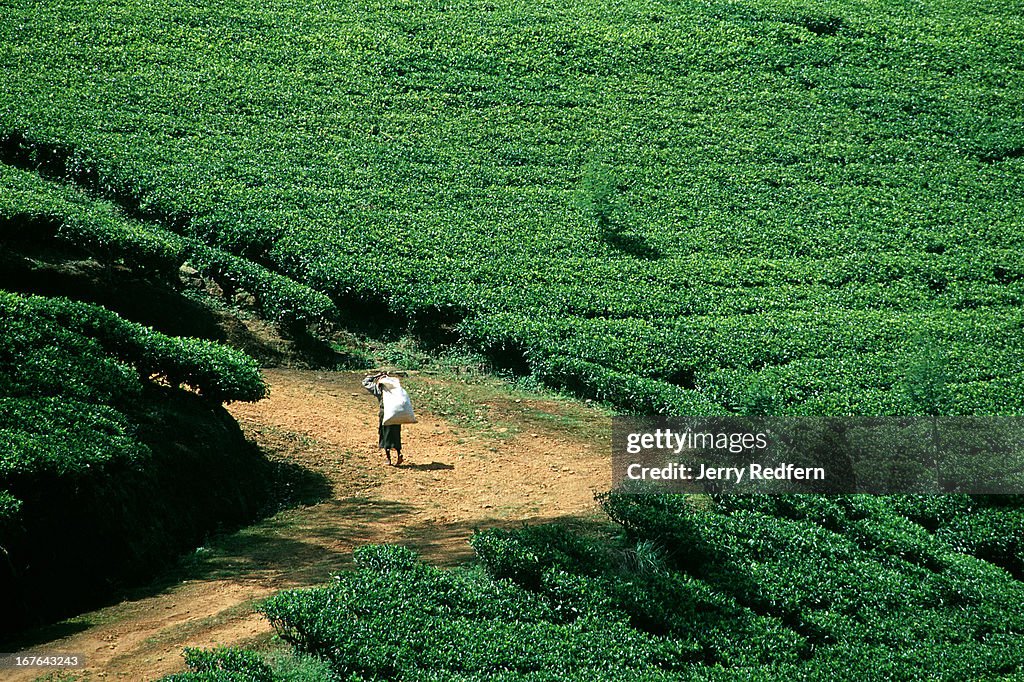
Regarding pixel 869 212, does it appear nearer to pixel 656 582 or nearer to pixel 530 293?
pixel 530 293

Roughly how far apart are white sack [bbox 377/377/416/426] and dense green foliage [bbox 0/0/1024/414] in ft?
10.7

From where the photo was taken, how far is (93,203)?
17.2 metres

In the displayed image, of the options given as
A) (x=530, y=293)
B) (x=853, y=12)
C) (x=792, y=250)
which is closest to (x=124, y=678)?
(x=530, y=293)

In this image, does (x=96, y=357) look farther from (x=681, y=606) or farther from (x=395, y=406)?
(x=681, y=606)

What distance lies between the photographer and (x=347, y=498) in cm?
1048

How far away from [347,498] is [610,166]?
1179 cm

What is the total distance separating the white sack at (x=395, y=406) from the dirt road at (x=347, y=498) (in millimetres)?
565

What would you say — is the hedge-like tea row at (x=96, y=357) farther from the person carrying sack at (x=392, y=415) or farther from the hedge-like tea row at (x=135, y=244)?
the hedge-like tea row at (x=135, y=244)

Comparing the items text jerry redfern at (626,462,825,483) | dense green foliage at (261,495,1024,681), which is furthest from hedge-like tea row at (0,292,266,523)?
text jerry redfern at (626,462,825,483)

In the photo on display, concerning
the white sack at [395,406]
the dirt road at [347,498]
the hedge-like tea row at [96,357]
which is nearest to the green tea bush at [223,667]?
the dirt road at [347,498]

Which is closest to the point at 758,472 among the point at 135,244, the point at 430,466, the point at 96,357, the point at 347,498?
the point at 430,466

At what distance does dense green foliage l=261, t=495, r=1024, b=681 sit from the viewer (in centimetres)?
745

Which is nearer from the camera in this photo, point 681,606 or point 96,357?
point 681,606

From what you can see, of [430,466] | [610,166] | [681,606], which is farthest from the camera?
[610,166]
